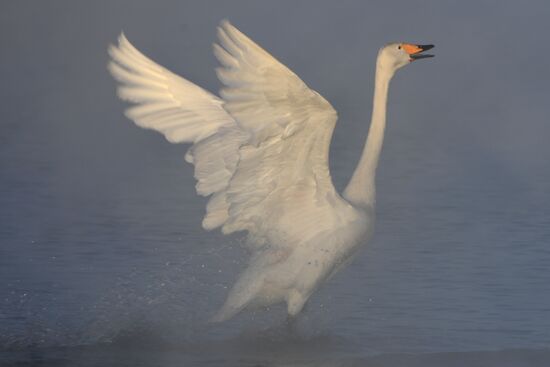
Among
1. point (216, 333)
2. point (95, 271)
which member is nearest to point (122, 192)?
point (95, 271)

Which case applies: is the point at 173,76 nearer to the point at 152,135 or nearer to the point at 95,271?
the point at 95,271

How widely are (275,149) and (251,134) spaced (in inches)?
11.6

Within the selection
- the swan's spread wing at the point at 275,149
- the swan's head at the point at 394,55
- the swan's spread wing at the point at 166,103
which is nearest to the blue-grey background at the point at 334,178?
the swan's spread wing at the point at 275,149

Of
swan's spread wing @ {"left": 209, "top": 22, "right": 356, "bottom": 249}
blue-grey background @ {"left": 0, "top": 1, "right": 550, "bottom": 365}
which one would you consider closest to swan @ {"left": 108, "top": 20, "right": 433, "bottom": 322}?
swan's spread wing @ {"left": 209, "top": 22, "right": 356, "bottom": 249}

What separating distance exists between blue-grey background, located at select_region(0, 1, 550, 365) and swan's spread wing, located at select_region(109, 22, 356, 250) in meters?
0.72

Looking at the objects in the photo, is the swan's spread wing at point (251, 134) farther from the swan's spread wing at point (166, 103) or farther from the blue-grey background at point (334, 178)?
the blue-grey background at point (334, 178)

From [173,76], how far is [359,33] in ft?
31.1

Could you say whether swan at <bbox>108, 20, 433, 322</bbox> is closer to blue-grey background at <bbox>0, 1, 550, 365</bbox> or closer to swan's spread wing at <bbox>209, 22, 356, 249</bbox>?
swan's spread wing at <bbox>209, 22, 356, 249</bbox>

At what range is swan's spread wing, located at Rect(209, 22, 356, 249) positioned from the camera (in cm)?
832

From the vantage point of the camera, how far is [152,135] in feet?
51.1

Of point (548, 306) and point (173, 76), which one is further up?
point (173, 76)

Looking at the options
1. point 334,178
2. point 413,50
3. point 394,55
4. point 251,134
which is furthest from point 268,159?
point 334,178

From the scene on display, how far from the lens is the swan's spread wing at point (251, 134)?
8398 millimetres

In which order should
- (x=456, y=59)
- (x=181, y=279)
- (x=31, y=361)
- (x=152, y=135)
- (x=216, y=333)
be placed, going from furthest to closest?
1. (x=456, y=59)
2. (x=152, y=135)
3. (x=181, y=279)
4. (x=216, y=333)
5. (x=31, y=361)
